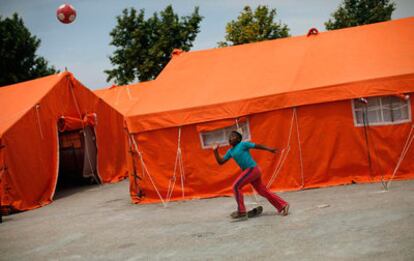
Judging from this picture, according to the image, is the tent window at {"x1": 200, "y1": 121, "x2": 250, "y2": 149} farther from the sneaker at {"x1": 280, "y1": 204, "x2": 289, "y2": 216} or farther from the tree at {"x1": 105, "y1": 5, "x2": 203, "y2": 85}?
the tree at {"x1": 105, "y1": 5, "x2": 203, "y2": 85}

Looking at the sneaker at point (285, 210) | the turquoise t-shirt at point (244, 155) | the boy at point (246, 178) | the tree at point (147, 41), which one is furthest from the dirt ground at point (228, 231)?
the tree at point (147, 41)

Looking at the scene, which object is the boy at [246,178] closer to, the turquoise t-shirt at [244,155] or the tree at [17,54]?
the turquoise t-shirt at [244,155]

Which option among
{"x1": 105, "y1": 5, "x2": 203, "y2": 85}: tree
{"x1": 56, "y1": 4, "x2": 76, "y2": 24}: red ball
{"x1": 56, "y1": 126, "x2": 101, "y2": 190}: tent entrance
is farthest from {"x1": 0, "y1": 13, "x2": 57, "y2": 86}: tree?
{"x1": 56, "y1": 4, "x2": 76, "y2": 24}: red ball

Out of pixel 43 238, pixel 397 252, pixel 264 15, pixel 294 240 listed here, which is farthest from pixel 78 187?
pixel 264 15

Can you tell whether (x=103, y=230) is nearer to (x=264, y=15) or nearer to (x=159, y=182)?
(x=159, y=182)

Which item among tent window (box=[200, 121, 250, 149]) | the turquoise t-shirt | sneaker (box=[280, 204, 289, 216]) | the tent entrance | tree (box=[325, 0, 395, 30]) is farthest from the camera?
tree (box=[325, 0, 395, 30])

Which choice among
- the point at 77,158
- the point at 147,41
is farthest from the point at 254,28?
the point at 77,158

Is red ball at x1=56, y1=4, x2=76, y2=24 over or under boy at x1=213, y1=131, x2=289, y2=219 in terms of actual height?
over

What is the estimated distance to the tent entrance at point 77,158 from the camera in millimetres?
18516

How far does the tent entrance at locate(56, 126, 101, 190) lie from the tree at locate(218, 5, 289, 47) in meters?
19.7

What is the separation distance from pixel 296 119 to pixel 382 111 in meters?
1.82

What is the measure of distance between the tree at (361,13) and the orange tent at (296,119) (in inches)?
1185

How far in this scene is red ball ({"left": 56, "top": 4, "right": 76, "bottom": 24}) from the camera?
13836 millimetres

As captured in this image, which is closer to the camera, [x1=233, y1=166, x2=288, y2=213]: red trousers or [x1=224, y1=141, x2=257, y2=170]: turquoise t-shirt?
[x1=233, y1=166, x2=288, y2=213]: red trousers
